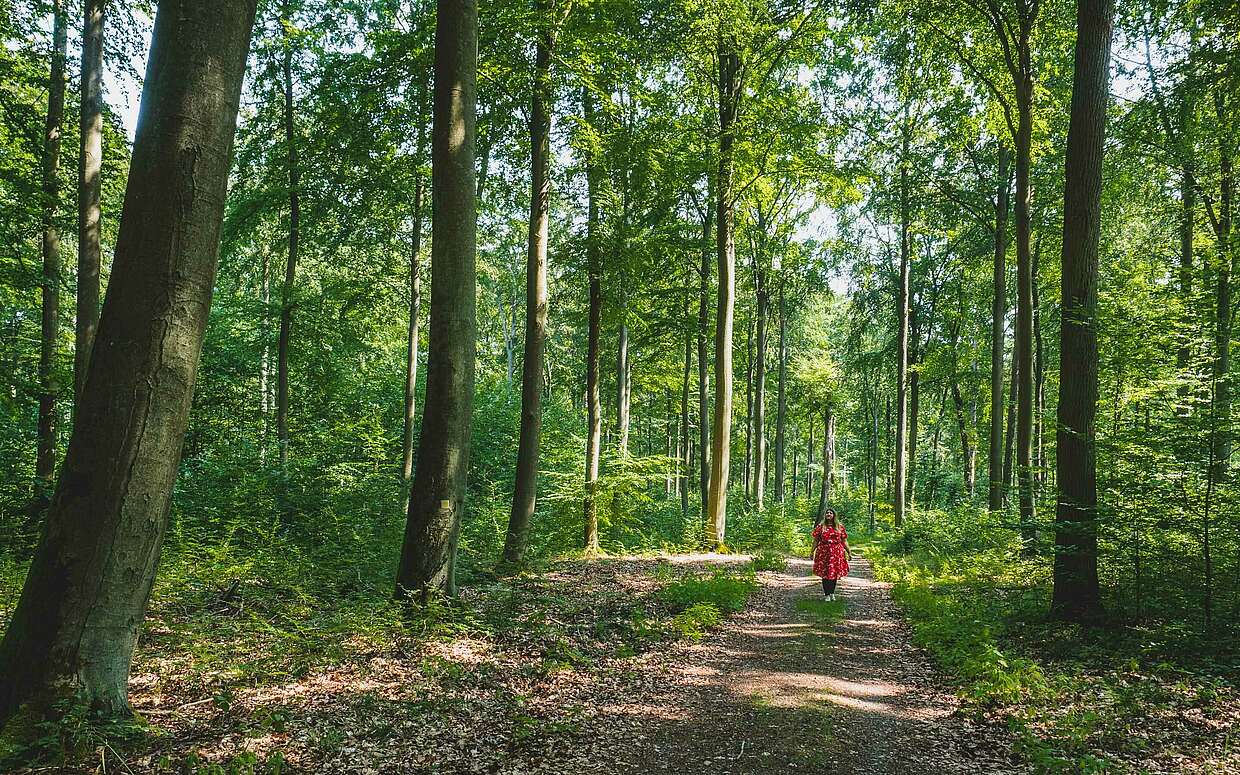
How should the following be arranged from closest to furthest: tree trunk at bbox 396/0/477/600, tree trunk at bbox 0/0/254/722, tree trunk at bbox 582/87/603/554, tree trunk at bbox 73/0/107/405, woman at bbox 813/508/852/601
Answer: tree trunk at bbox 0/0/254/722, tree trunk at bbox 396/0/477/600, tree trunk at bbox 73/0/107/405, woman at bbox 813/508/852/601, tree trunk at bbox 582/87/603/554

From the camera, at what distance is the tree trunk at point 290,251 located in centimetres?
1630

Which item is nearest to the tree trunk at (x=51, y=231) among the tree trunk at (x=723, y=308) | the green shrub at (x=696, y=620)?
the green shrub at (x=696, y=620)

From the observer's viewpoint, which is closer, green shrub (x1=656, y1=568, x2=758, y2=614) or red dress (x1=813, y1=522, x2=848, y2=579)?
green shrub (x1=656, y1=568, x2=758, y2=614)

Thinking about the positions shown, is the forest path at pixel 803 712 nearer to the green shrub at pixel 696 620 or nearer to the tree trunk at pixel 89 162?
the green shrub at pixel 696 620

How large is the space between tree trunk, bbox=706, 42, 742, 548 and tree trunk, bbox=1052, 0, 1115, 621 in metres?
7.80

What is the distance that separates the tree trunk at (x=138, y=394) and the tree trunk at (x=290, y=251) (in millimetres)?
13805

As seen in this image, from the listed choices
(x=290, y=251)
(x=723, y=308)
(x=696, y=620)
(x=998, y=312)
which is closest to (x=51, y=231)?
(x=290, y=251)

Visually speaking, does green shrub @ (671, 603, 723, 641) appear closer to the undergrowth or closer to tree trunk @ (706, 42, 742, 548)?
the undergrowth

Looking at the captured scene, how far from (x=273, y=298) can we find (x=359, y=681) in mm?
16010

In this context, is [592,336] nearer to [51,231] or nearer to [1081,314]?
[1081,314]

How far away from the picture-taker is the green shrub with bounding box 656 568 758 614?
9523mm

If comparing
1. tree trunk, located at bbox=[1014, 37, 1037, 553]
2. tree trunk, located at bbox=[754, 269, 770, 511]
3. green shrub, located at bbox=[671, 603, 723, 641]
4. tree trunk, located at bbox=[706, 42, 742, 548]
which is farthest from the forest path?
tree trunk, located at bbox=[754, 269, 770, 511]

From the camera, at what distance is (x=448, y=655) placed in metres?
5.89

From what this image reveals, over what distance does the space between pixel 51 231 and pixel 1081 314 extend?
677 inches
